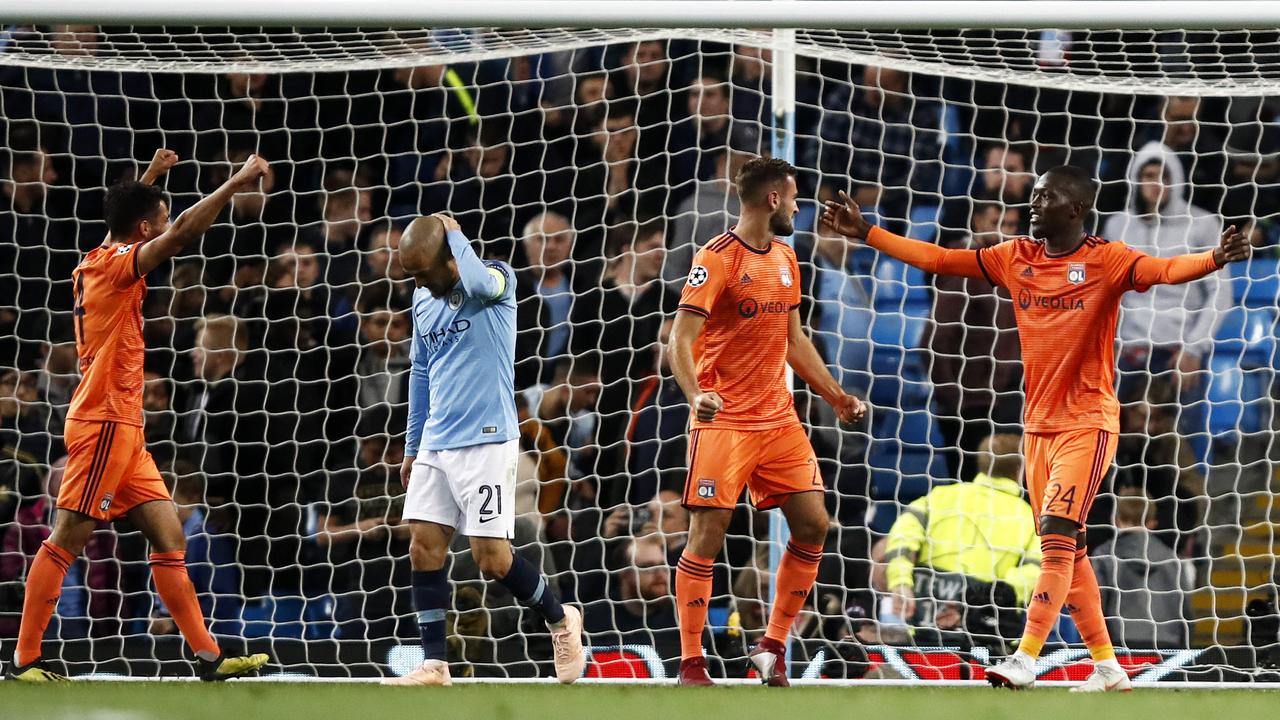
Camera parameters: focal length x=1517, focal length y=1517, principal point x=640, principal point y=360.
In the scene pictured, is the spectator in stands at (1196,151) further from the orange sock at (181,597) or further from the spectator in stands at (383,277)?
the orange sock at (181,597)

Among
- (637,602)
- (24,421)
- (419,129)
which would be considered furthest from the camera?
(419,129)

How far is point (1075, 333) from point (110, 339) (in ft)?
10.7

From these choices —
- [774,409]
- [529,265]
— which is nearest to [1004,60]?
[774,409]

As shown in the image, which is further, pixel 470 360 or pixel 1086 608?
pixel 1086 608

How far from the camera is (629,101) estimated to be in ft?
24.5

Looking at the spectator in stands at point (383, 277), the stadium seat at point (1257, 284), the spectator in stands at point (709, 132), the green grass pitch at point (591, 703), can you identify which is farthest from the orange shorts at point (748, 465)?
the stadium seat at point (1257, 284)

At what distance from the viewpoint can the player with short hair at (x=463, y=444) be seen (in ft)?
15.9

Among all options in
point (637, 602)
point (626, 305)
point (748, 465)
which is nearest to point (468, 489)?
point (748, 465)

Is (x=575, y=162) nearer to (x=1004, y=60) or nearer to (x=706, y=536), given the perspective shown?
(x=1004, y=60)

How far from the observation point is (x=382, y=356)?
7.12m

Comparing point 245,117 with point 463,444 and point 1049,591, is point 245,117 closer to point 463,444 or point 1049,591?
point 463,444

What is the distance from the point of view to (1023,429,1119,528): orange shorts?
190 inches

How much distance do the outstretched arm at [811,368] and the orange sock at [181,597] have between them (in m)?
2.21

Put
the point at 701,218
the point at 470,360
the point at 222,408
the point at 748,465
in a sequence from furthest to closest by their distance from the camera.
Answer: the point at 222,408 < the point at 701,218 < the point at 748,465 < the point at 470,360
